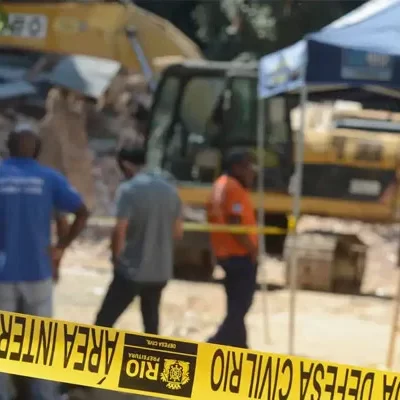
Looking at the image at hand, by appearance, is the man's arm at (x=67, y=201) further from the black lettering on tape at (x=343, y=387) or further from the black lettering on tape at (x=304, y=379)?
the black lettering on tape at (x=343, y=387)

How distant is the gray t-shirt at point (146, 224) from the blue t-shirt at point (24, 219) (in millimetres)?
930

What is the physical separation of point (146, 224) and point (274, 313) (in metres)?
4.30

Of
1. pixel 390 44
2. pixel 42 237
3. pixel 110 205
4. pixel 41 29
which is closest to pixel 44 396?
pixel 42 237

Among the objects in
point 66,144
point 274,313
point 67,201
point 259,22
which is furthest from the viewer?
point 259,22

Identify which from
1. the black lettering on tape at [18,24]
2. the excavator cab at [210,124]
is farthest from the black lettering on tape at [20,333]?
the excavator cab at [210,124]

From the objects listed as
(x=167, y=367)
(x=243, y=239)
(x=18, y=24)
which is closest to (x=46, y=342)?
(x=167, y=367)

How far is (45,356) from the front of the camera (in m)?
5.16

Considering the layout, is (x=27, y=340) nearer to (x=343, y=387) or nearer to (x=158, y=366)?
(x=158, y=366)

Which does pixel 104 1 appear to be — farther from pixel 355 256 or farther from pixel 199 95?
pixel 355 256

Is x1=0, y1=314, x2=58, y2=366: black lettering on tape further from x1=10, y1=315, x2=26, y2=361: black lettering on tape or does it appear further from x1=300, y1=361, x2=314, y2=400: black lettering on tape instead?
x1=300, y1=361, x2=314, y2=400: black lettering on tape

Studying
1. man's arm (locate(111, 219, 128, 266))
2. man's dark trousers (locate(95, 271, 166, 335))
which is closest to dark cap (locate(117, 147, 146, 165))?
man's arm (locate(111, 219, 128, 266))

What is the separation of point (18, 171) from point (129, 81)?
1830 centimetres

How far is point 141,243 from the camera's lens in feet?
24.9

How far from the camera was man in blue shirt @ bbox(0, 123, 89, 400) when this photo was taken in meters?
6.59
